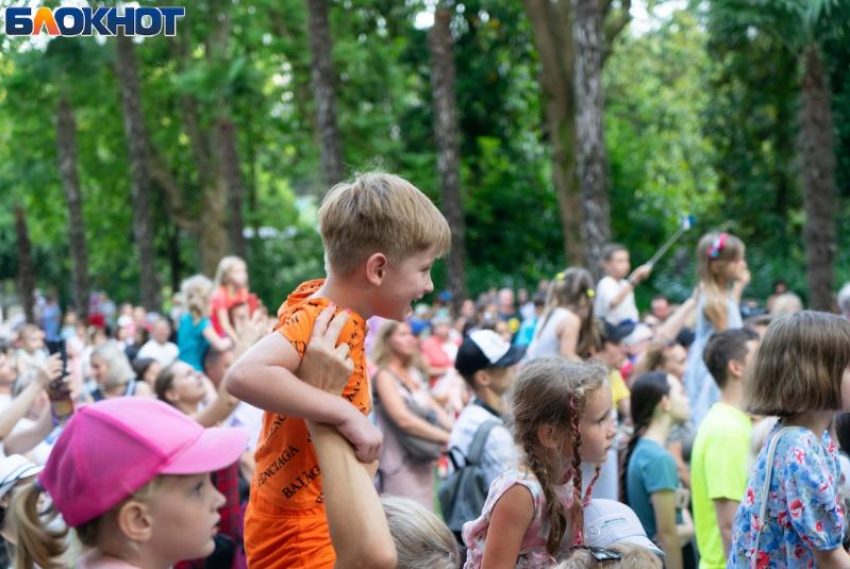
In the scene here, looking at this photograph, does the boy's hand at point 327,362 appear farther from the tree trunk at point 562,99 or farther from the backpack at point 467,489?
the tree trunk at point 562,99

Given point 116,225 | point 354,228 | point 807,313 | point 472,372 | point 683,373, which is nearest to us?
point 354,228

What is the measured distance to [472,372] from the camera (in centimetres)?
618

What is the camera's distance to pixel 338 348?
8.96 feet

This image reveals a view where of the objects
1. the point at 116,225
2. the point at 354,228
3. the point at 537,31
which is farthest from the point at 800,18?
the point at 116,225

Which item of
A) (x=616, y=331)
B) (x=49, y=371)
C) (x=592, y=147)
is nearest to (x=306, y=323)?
(x=49, y=371)

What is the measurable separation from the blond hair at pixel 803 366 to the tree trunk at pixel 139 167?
71.4 feet

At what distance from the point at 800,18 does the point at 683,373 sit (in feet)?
25.0

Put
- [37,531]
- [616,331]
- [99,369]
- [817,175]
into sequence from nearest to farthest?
[37,531] → [99,369] → [616,331] → [817,175]

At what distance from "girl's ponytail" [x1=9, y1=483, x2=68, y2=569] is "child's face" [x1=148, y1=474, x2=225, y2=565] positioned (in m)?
0.26

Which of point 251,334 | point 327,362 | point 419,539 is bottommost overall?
point 419,539

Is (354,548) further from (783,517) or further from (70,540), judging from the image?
(783,517)

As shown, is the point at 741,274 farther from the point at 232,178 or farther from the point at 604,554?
the point at 232,178

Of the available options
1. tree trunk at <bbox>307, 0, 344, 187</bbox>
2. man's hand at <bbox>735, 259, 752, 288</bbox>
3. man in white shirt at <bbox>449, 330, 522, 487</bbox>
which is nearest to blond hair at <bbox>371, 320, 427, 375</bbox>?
man in white shirt at <bbox>449, 330, 522, 487</bbox>

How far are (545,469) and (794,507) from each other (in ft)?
2.54
